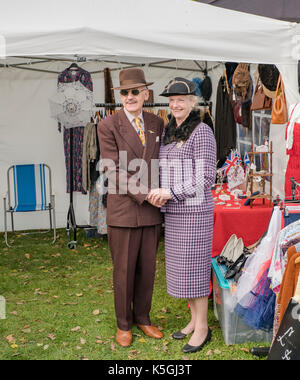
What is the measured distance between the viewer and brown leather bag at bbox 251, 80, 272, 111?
4362mm

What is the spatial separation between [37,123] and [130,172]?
385 cm

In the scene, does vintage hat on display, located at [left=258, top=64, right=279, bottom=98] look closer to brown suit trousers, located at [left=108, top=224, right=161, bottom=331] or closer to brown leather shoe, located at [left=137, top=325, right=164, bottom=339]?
brown suit trousers, located at [left=108, top=224, right=161, bottom=331]

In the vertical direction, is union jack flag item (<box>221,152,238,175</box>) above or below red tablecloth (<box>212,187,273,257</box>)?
above

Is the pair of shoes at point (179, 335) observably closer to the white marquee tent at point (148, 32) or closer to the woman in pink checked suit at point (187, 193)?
the woman in pink checked suit at point (187, 193)

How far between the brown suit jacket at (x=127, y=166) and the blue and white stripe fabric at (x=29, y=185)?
339 centimetres

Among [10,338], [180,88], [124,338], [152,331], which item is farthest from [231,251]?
[10,338]

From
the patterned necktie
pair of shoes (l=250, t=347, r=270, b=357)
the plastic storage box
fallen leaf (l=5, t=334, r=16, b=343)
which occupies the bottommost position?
fallen leaf (l=5, t=334, r=16, b=343)

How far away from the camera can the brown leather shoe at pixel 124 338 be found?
10.8 ft

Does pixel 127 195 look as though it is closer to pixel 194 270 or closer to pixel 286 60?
pixel 194 270

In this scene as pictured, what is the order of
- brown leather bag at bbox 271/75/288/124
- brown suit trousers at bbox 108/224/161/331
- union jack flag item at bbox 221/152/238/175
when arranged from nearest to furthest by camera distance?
brown suit trousers at bbox 108/224/161/331
brown leather bag at bbox 271/75/288/124
union jack flag item at bbox 221/152/238/175

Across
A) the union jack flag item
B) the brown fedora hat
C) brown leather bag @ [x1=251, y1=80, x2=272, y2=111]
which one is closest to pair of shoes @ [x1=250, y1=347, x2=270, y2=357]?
the brown fedora hat

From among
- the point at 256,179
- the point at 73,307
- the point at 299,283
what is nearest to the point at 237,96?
the point at 256,179

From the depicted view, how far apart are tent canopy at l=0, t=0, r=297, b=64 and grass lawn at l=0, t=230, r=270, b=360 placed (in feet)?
6.37

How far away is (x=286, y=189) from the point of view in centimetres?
385
